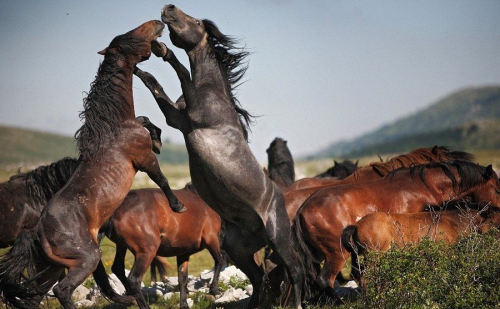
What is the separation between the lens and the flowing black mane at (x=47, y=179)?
Result: 389 inches

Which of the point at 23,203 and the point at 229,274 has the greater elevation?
the point at 23,203

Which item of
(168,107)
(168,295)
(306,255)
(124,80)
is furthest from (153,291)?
(124,80)

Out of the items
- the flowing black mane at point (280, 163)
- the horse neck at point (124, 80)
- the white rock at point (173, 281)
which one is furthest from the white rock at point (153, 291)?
the flowing black mane at point (280, 163)

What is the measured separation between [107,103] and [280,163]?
7.20 meters

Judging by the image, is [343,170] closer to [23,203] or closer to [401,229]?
[401,229]

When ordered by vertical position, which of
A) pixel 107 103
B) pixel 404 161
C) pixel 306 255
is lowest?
pixel 306 255

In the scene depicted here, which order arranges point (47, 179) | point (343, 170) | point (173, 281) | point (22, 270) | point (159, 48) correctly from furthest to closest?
point (343, 170)
point (173, 281)
point (47, 179)
point (159, 48)
point (22, 270)

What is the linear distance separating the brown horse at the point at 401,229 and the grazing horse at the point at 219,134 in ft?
2.76

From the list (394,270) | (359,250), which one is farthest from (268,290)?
(394,270)

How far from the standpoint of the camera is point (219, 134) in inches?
309

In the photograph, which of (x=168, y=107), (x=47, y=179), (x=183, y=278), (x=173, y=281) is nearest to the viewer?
(x=168, y=107)

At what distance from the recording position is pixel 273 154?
1489 cm

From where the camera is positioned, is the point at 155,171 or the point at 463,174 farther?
the point at 463,174

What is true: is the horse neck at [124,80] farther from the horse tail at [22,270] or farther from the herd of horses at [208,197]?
the horse tail at [22,270]
